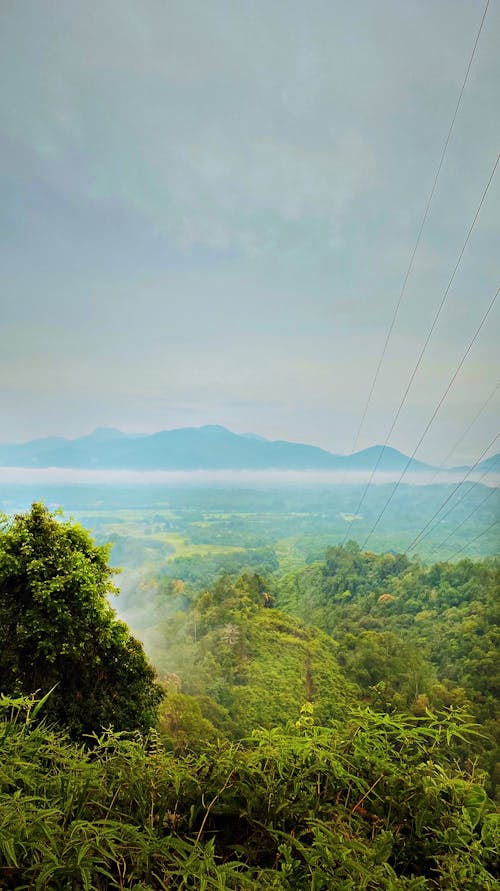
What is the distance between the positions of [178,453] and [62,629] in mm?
75169

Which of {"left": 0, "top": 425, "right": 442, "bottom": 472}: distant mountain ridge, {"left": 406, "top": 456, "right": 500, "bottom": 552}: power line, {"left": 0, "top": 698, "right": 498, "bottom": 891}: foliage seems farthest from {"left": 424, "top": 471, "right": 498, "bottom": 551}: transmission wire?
{"left": 0, "top": 425, "right": 442, "bottom": 472}: distant mountain ridge

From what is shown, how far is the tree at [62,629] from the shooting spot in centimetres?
346

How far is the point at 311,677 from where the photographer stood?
17.2 meters

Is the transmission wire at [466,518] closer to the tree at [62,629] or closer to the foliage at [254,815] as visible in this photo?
the tree at [62,629]

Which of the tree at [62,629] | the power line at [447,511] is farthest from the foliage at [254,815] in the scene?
the power line at [447,511]

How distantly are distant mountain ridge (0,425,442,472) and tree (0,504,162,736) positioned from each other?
60.9 m

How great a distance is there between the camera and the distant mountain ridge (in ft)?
229

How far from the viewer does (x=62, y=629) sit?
139 inches

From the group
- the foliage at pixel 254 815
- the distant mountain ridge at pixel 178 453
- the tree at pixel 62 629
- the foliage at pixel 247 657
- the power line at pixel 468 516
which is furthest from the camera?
the distant mountain ridge at pixel 178 453

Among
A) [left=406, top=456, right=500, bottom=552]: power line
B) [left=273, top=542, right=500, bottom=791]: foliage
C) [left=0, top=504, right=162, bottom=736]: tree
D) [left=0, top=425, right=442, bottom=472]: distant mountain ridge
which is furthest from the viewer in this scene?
[left=0, top=425, right=442, bottom=472]: distant mountain ridge

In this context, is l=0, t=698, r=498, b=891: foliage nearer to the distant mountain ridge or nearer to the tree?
the tree

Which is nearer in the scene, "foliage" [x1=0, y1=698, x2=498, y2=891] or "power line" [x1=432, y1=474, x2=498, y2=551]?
Answer: "foliage" [x1=0, y1=698, x2=498, y2=891]

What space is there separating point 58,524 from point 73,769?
3434mm

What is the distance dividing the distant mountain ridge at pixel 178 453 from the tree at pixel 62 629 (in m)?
60.9
